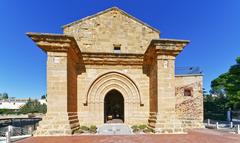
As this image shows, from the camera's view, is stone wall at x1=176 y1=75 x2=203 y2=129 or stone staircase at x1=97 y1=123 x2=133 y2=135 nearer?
stone staircase at x1=97 y1=123 x2=133 y2=135

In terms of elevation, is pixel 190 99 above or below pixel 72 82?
below

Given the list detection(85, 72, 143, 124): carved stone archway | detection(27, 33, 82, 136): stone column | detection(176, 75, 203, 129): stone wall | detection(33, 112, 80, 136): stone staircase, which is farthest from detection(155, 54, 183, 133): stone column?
detection(176, 75, 203, 129): stone wall

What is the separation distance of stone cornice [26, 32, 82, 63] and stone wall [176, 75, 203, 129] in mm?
9708

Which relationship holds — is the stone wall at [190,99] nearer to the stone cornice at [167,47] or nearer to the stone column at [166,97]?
the stone column at [166,97]

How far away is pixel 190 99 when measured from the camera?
1636cm

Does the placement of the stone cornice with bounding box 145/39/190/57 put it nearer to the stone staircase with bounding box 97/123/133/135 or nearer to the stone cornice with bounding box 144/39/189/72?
A: the stone cornice with bounding box 144/39/189/72

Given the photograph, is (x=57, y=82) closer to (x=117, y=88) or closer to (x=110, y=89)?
(x=110, y=89)

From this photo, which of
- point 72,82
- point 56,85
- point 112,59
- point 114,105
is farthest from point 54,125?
point 114,105

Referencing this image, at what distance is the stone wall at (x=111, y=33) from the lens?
45.1ft

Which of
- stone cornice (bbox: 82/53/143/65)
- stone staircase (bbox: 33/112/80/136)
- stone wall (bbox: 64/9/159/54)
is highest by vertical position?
stone wall (bbox: 64/9/159/54)

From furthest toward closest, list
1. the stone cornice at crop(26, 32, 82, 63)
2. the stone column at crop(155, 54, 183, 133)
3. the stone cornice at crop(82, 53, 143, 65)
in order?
the stone cornice at crop(82, 53, 143, 65)
the stone column at crop(155, 54, 183, 133)
the stone cornice at crop(26, 32, 82, 63)

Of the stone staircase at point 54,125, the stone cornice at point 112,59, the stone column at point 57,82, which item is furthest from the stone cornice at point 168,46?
the stone staircase at point 54,125

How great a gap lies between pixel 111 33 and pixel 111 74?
278 cm

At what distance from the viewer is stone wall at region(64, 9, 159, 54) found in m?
13.8
